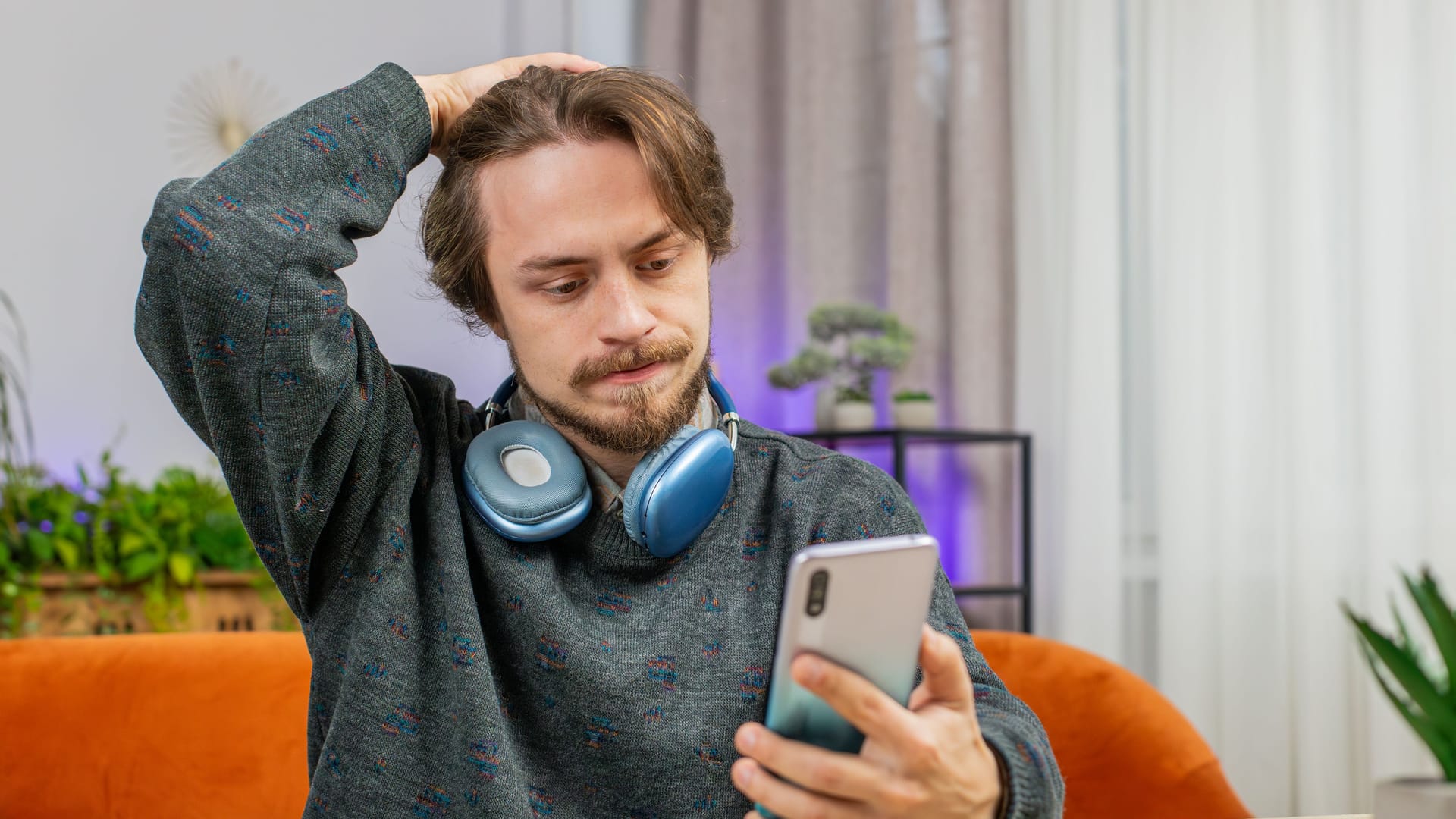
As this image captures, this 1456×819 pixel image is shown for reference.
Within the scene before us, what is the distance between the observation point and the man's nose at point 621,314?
938 millimetres

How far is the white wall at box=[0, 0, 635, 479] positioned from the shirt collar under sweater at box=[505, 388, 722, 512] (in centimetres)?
187

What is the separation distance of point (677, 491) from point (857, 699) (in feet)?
1.15

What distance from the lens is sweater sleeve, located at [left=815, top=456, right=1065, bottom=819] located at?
0.71m

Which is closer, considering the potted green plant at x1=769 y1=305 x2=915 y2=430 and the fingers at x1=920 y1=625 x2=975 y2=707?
the fingers at x1=920 y1=625 x2=975 y2=707

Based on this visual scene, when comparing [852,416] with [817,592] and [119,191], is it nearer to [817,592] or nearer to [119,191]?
[119,191]

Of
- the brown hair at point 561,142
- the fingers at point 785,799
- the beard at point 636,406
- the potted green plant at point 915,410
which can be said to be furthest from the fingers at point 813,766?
the potted green plant at point 915,410

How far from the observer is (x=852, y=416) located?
2.70 meters

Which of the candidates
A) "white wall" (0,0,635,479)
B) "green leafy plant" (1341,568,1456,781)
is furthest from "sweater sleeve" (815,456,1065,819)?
"white wall" (0,0,635,479)

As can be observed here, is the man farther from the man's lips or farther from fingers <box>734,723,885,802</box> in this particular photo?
fingers <box>734,723,885,802</box>

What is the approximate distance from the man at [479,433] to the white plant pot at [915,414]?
1.65 meters

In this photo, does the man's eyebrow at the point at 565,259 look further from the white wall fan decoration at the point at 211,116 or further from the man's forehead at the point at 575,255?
the white wall fan decoration at the point at 211,116

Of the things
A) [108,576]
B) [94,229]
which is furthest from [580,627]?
[94,229]

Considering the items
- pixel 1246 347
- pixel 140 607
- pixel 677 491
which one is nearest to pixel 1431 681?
pixel 677 491

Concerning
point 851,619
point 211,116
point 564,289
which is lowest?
point 851,619
